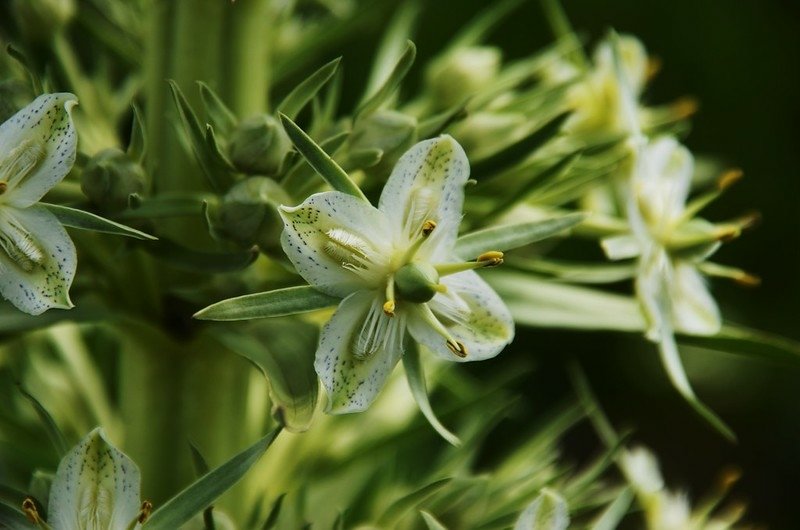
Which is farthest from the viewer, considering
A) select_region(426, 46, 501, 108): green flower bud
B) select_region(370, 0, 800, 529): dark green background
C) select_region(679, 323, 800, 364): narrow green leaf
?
select_region(370, 0, 800, 529): dark green background

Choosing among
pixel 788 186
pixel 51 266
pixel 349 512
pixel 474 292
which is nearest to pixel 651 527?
pixel 349 512

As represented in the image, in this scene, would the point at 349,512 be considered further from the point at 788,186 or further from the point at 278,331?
the point at 788,186

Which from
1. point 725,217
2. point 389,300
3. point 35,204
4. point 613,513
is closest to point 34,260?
point 35,204

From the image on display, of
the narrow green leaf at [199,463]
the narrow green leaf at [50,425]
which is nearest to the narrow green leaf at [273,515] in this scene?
the narrow green leaf at [199,463]

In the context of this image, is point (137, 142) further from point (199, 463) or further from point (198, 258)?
point (199, 463)

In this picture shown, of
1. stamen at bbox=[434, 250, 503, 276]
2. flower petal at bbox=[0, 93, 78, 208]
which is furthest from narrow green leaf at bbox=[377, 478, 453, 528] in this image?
flower petal at bbox=[0, 93, 78, 208]

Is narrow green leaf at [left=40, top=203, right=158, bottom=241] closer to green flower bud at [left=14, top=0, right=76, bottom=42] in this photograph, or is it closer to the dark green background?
green flower bud at [left=14, top=0, right=76, bottom=42]
